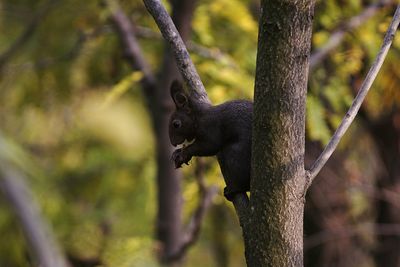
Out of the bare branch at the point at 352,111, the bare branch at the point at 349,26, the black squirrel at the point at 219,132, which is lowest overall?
the bare branch at the point at 349,26

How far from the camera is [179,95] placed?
277cm

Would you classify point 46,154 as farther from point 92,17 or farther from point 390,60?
point 390,60

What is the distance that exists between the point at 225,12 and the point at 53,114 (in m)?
2.27

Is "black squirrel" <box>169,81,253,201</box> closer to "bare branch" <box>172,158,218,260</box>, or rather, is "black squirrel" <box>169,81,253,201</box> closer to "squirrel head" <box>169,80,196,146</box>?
"squirrel head" <box>169,80,196,146</box>

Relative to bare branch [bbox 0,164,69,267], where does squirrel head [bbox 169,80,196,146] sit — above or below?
below

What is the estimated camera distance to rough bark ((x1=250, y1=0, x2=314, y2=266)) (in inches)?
76.3

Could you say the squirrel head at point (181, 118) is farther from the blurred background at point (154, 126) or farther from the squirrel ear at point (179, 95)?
the blurred background at point (154, 126)

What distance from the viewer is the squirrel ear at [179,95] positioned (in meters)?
2.76

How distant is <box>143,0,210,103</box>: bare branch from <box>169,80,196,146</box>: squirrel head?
200 mm

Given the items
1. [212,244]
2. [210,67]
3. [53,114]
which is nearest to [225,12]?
[210,67]

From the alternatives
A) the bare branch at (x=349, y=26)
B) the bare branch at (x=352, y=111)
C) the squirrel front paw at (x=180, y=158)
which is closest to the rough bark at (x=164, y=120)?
the bare branch at (x=349, y=26)

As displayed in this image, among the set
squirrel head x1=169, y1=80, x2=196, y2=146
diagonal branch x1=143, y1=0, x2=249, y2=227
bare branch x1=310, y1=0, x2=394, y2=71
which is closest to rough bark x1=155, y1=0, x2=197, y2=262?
bare branch x1=310, y1=0, x2=394, y2=71

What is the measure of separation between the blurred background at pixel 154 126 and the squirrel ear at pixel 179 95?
3.67 ft

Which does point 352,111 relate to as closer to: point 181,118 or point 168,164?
point 181,118
